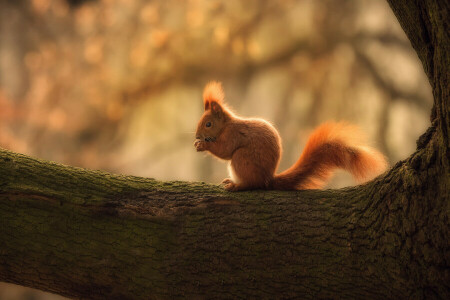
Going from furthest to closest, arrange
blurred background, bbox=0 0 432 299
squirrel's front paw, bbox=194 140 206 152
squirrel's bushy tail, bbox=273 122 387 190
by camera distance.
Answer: blurred background, bbox=0 0 432 299 → squirrel's front paw, bbox=194 140 206 152 → squirrel's bushy tail, bbox=273 122 387 190

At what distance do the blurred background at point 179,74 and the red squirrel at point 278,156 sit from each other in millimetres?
2062

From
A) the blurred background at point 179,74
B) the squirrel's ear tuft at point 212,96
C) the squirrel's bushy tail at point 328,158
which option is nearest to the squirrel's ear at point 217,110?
the squirrel's ear tuft at point 212,96

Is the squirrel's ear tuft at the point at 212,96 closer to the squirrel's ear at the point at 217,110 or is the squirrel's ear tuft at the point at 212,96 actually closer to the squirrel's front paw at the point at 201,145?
the squirrel's ear at the point at 217,110

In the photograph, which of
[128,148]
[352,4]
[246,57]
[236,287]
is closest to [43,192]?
[236,287]

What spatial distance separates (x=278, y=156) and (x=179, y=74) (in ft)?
8.22

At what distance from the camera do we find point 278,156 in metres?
1.90

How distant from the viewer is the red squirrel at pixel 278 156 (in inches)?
70.6

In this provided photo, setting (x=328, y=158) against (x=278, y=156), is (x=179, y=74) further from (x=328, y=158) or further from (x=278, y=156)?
(x=328, y=158)

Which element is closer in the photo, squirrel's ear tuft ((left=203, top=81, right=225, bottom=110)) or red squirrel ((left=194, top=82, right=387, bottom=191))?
red squirrel ((left=194, top=82, right=387, bottom=191))

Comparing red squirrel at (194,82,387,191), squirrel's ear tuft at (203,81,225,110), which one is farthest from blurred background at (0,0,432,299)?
red squirrel at (194,82,387,191)

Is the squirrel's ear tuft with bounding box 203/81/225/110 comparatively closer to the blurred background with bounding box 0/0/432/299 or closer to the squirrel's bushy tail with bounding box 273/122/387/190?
the squirrel's bushy tail with bounding box 273/122/387/190

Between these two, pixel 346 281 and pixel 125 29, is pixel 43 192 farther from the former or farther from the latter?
pixel 125 29

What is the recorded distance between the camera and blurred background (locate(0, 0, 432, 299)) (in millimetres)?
3955

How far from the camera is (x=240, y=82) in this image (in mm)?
4141
